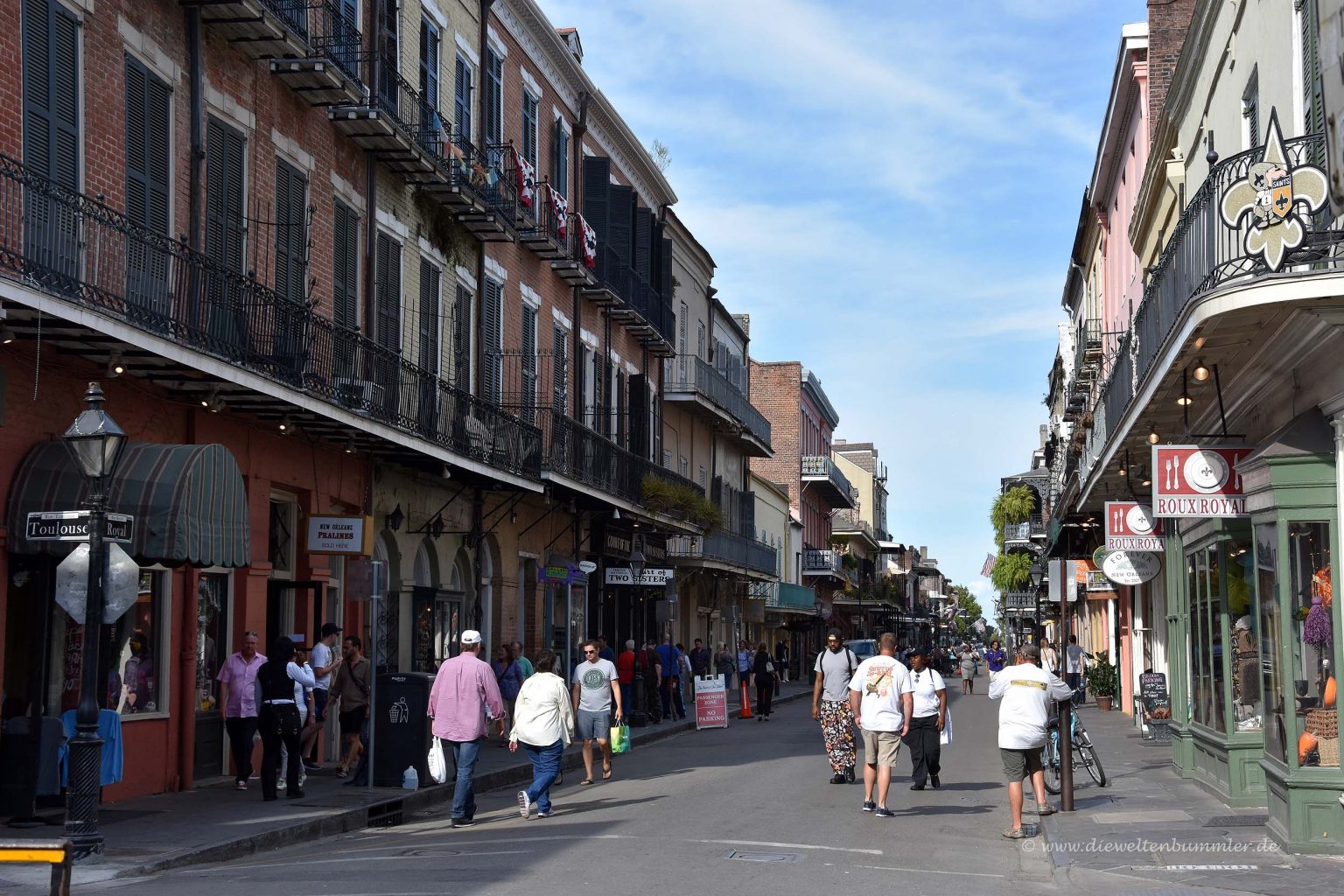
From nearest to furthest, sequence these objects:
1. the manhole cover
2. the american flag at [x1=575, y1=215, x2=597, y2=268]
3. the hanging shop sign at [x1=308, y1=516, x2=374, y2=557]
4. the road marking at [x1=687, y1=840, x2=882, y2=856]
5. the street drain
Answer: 1. the street drain
2. the road marking at [x1=687, y1=840, x2=882, y2=856]
3. the manhole cover
4. the hanging shop sign at [x1=308, y1=516, x2=374, y2=557]
5. the american flag at [x1=575, y1=215, x2=597, y2=268]

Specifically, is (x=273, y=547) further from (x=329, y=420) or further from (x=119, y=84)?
(x=119, y=84)

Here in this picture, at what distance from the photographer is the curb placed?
11.8 m

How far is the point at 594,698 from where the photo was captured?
18828 millimetres

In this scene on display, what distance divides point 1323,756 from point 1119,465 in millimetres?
10404

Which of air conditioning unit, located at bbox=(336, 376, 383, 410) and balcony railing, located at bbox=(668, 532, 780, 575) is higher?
air conditioning unit, located at bbox=(336, 376, 383, 410)

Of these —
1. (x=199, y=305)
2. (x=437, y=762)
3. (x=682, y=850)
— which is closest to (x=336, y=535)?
(x=437, y=762)

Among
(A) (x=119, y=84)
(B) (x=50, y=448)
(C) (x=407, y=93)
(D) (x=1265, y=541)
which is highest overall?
(C) (x=407, y=93)

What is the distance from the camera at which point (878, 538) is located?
105875mm

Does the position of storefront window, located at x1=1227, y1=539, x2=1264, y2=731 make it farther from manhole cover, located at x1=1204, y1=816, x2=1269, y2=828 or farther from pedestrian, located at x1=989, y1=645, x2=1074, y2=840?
pedestrian, located at x1=989, y1=645, x2=1074, y2=840

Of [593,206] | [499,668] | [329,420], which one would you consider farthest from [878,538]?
[329,420]

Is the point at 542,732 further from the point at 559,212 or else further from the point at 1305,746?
the point at 559,212

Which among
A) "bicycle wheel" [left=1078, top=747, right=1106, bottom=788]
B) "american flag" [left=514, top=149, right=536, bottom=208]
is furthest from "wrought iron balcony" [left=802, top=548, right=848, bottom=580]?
"bicycle wheel" [left=1078, top=747, right=1106, bottom=788]

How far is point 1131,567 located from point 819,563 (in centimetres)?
5027

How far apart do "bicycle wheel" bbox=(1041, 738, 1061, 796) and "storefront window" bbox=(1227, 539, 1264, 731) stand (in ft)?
8.22
